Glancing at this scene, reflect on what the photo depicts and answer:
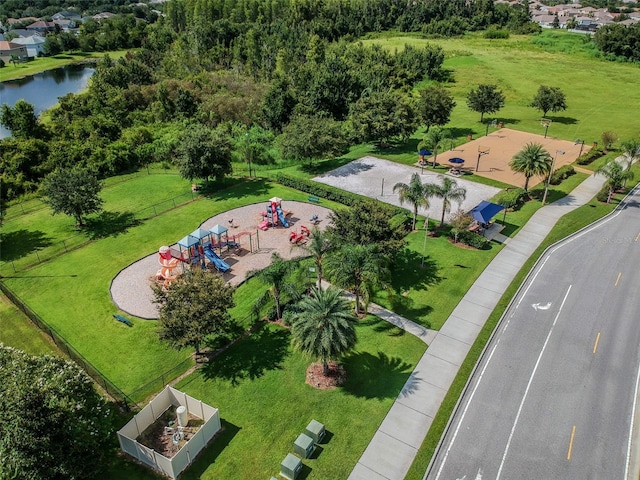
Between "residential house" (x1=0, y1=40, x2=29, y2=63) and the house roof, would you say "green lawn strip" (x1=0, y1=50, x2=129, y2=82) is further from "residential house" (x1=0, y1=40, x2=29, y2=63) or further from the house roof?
the house roof

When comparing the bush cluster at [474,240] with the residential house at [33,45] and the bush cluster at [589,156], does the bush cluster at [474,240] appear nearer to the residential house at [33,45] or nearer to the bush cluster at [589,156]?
the bush cluster at [589,156]

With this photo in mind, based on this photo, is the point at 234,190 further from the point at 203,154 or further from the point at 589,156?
the point at 589,156

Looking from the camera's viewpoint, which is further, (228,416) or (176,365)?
(176,365)

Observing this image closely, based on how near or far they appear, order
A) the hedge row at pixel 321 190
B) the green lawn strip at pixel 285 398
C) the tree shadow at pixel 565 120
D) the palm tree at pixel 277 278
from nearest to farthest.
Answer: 1. the green lawn strip at pixel 285 398
2. the palm tree at pixel 277 278
3. the hedge row at pixel 321 190
4. the tree shadow at pixel 565 120

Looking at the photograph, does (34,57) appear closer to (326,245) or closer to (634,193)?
(326,245)

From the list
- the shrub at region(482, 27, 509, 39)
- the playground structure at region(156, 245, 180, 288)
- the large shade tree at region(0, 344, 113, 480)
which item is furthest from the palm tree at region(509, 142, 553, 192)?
the shrub at region(482, 27, 509, 39)

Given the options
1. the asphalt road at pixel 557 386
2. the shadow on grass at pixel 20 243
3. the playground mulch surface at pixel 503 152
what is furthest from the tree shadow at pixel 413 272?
the shadow on grass at pixel 20 243

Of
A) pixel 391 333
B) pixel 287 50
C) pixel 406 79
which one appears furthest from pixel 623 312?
pixel 287 50

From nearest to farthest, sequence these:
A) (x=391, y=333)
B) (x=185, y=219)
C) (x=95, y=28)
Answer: (x=391, y=333) < (x=185, y=219) < (x=95, y=28)
